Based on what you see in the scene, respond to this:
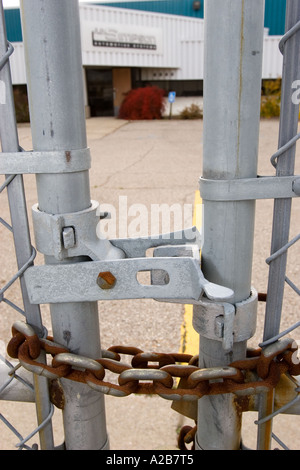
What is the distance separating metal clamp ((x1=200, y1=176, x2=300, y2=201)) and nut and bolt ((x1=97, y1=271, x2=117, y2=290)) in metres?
0.29

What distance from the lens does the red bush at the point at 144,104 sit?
20369mm

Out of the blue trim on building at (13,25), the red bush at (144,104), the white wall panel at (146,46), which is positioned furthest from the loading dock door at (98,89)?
the blue trim on building at (13,25)

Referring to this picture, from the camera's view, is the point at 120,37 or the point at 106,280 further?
the point at 120,37

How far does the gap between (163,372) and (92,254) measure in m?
0.33

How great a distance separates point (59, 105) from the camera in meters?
0.87

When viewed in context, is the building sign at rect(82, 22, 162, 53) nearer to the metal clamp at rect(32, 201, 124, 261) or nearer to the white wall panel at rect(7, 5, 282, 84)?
the white wall panel at rect(7, 5, 282, 84)

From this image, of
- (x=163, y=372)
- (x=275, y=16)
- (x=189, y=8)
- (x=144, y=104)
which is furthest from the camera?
(x=189, y=8)

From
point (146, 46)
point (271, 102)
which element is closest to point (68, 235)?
point (271, 102)

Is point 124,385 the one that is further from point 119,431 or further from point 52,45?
point 119,431

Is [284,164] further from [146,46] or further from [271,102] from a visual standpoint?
[146,46]

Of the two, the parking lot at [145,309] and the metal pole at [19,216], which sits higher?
the metal pole at [19,216]

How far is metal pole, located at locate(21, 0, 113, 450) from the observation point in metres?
0.82

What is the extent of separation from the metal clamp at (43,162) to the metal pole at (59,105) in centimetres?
2

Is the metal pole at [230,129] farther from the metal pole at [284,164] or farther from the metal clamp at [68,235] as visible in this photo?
the metal clamp at [68,235]
